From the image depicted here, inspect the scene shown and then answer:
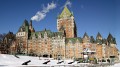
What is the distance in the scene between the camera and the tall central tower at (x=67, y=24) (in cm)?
14688

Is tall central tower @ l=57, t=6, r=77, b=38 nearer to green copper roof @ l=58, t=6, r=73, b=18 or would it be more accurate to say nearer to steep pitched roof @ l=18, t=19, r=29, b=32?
green copper roof @ l=58, t=6, r=73, b=18

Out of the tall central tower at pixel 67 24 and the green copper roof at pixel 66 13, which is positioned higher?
the green copper roof at pixel 66 13

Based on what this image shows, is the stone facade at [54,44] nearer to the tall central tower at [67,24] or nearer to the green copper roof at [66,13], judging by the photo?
the tall central tower at [67,24]

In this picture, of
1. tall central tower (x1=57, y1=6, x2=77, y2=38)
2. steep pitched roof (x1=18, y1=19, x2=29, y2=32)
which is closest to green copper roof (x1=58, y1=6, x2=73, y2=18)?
tall central tower (x1=57, y1=6, x2=77, y2=38)

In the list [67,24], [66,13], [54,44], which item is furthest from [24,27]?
[66,13]

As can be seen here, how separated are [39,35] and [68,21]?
25476 millimetres

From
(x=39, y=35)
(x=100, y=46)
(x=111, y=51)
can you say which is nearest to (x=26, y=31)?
(x=39, y=35)

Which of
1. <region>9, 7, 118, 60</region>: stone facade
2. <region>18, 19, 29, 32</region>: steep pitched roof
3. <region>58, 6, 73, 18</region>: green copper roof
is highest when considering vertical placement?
<region>58, 6, 73, 18</region>: green copper roof

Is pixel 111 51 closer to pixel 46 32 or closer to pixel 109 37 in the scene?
pixel 109 37

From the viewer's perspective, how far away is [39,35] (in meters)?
135

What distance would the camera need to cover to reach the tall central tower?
5782 inches

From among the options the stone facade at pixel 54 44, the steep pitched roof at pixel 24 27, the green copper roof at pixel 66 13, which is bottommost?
the stone facade at pixel 54 44

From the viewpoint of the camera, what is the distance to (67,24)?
151375mm

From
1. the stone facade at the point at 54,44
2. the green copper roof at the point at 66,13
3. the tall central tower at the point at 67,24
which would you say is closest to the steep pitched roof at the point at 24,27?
the stone facade at the point at 54,44
